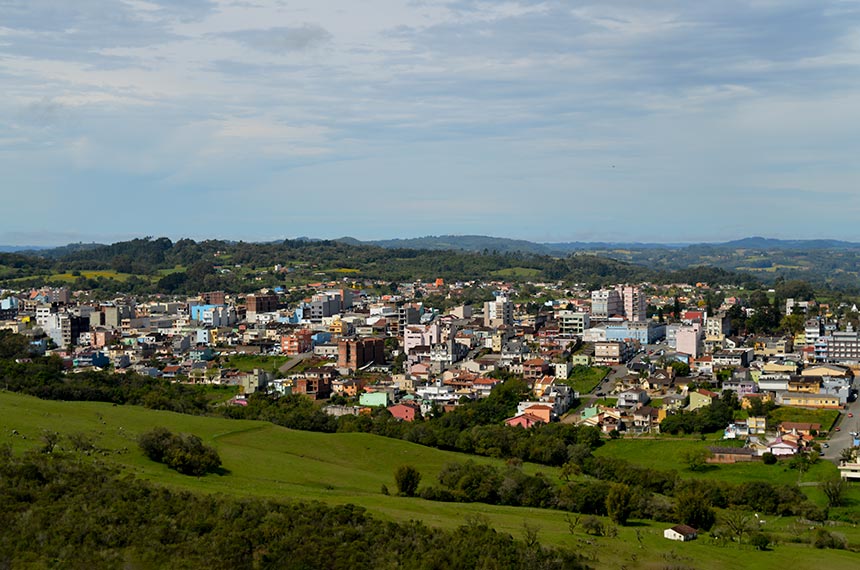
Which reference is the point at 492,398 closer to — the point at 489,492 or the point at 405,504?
the point at 489,492

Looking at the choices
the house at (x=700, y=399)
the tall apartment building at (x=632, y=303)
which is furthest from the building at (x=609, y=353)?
the tall apartment building at (x=632, y=303)

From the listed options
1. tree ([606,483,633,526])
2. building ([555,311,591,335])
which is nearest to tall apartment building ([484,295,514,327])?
building ([555,311,591,335])

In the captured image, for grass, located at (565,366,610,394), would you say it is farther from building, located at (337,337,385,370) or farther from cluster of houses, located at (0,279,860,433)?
building, located at (337,337,385,370)

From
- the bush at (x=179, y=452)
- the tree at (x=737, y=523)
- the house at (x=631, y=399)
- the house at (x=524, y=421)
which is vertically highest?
the bush at (x=179, y=452)

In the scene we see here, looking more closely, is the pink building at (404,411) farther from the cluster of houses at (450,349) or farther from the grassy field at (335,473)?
the grassy field at (335,473)

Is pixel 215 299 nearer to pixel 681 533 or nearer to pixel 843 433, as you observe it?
pixel 843 433

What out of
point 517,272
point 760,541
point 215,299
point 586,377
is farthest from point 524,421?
point 517,272
